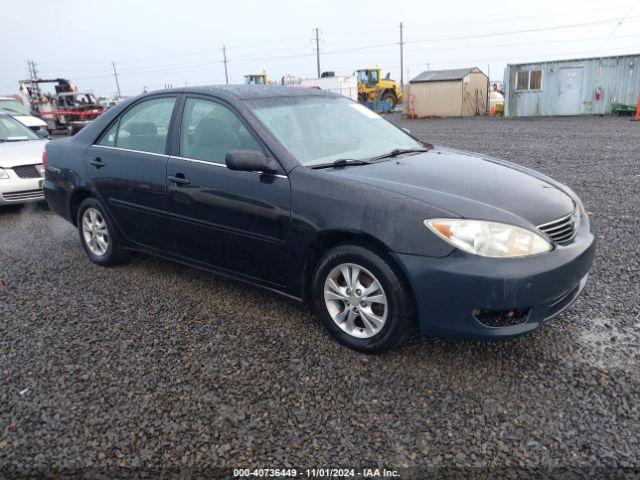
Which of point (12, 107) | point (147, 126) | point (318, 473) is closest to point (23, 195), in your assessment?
point (147, 126)

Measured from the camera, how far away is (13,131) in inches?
343

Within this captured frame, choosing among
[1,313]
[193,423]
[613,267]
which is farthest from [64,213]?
[613,267]

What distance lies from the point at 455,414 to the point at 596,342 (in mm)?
1227

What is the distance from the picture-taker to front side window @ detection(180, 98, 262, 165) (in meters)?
→ 3.69

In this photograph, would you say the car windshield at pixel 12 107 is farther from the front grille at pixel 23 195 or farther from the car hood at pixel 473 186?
the car hood at pixel 473 186

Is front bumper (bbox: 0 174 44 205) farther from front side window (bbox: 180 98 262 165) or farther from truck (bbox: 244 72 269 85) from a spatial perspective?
truck (bbox: 244 72 269 85)

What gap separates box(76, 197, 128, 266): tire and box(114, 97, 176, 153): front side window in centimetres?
67

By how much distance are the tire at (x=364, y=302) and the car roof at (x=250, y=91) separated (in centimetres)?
146

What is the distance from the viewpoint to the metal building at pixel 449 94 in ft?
92.7

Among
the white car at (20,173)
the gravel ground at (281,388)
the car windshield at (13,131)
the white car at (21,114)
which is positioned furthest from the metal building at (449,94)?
the gravel ground at (281,388)

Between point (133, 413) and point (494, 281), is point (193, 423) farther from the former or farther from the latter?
point (494, 281)

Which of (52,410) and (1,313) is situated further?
(1,313)

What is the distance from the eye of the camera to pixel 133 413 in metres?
2.72

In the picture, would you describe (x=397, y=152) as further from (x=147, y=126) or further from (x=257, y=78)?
(x=257, y=78)
